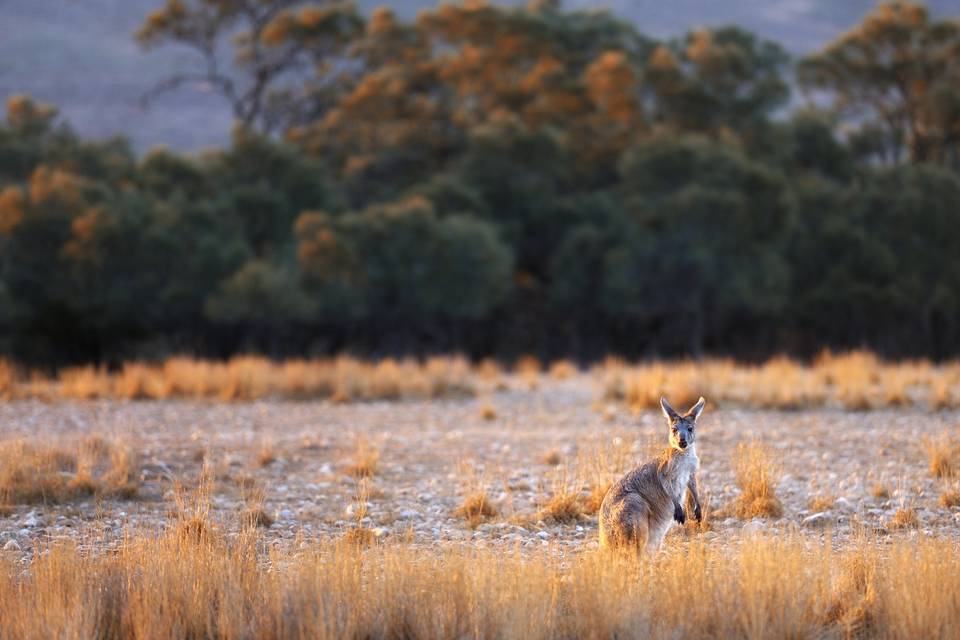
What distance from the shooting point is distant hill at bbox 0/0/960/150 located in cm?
8794

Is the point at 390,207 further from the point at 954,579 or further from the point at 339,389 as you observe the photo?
the point at 954,579

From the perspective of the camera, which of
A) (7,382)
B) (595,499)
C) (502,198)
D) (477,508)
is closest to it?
(477,508)

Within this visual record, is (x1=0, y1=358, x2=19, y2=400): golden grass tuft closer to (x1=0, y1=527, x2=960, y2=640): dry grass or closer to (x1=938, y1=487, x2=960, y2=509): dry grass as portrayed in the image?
(x1=0, y1=527, x2=960, y2=640): dry grass

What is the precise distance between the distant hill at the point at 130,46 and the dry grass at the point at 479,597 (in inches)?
3165

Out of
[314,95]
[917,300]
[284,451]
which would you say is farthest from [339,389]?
[314,95]

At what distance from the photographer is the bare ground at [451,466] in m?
9.09

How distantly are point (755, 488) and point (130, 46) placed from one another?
9879 cm

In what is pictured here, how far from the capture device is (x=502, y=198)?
114 ft

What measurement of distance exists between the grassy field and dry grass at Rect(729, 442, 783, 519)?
0.02 metres

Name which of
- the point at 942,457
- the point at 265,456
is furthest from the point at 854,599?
the point at 265,456

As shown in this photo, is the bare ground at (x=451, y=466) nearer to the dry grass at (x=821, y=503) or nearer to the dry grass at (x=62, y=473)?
the dry grass at (x=821, y=503)

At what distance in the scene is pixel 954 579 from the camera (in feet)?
22.6

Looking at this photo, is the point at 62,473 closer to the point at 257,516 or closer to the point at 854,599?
the point at 257,516

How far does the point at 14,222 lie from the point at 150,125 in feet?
229
